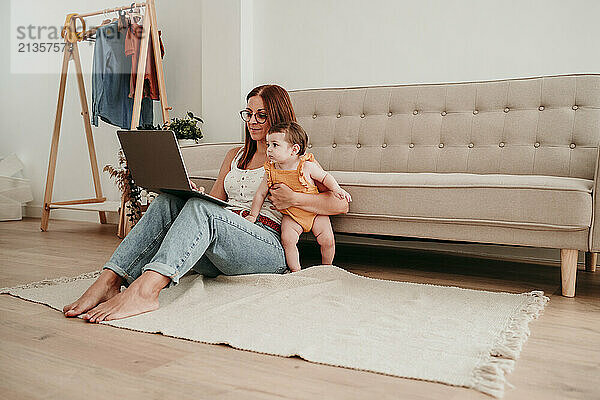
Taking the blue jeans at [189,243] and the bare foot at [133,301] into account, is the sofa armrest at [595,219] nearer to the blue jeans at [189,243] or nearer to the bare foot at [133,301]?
the blue jeans at [189,243]

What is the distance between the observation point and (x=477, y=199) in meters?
2.20

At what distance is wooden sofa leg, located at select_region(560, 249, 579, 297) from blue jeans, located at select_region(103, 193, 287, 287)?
3.39 ft

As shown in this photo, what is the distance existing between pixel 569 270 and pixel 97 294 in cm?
161

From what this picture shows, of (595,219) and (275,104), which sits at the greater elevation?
(275,104)

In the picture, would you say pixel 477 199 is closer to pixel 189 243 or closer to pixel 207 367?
pixel 189 243

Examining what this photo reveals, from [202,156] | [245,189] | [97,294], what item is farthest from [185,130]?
[97,294]

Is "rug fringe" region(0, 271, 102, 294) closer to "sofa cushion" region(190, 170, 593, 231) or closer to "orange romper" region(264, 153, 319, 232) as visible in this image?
"orange romper" region(264, 153, 319, 232)

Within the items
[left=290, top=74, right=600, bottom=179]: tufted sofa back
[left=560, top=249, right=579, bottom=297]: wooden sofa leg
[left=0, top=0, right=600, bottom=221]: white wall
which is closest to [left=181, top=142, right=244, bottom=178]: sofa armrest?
[left=290, top=74, right=600, bottom=179]: tufted sofa back

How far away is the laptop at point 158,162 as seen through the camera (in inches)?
71.6

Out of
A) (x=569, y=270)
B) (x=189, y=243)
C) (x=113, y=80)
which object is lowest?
(x=569, y=270)

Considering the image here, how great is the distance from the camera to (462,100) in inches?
112

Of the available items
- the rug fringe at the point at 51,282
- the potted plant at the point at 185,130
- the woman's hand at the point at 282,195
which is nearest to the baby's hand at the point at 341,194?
the woman's hand at the point at 282,195

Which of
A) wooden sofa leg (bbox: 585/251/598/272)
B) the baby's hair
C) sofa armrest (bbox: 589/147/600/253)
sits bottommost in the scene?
wooden sofa leg (bbox: 585/251/598/272)

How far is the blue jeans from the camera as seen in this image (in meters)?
1.79
